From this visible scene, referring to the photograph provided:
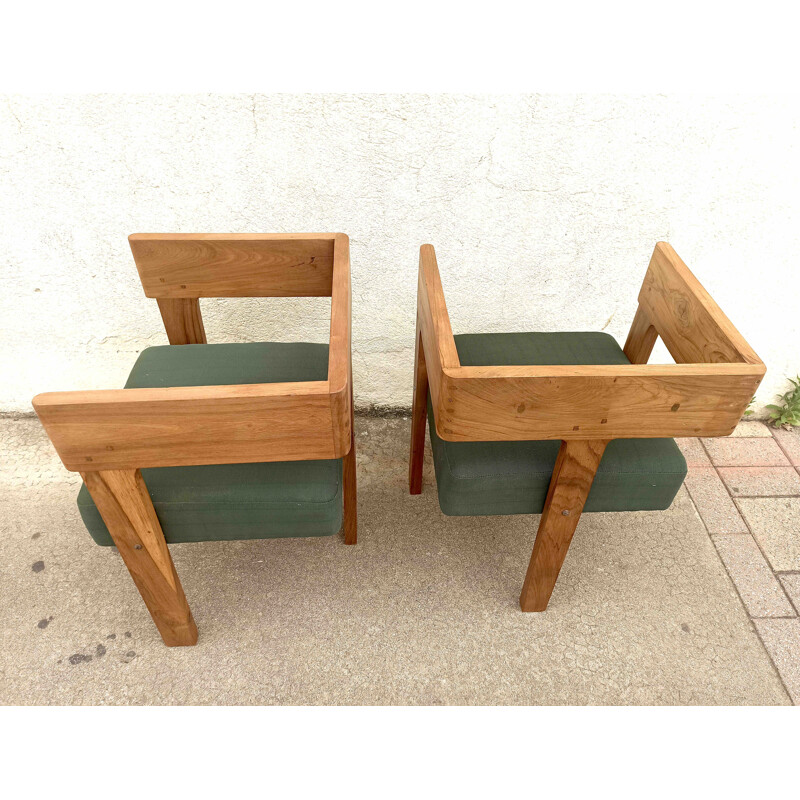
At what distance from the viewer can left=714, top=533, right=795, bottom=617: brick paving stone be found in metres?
1.62

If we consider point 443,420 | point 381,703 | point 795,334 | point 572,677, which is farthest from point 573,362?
point 795,334

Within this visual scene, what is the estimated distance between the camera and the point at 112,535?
120 centimetres

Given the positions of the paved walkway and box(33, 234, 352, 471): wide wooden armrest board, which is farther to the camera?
the paved walkway

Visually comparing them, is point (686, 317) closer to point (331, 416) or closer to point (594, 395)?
point (594, 395)

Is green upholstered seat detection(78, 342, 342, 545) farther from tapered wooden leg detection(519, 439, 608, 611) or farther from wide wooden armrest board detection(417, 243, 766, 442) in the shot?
tapered wooden leg detection(519, 439, 608, 611)

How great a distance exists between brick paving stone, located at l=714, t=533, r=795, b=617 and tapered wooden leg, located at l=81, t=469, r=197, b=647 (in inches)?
60.3

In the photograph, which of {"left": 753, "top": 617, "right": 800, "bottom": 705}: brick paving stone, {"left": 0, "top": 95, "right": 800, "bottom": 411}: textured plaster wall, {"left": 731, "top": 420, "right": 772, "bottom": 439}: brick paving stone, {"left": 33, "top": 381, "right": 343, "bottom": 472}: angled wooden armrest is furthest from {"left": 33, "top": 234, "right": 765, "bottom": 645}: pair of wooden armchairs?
{"left": 731, "top": 420, "right": 772, "bottom": 439}: brick paving stone

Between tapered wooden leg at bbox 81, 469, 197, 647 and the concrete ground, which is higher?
tapered wooden leg at bbox 81, 469, 197, 647

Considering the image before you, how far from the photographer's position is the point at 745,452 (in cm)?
211

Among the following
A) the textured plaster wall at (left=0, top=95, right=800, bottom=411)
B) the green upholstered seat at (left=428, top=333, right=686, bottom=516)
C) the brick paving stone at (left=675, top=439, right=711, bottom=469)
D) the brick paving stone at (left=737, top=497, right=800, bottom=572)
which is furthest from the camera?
the brick paving stone at (left=675, top=439, right=711, bottom=469)

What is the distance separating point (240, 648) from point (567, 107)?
1.68 m

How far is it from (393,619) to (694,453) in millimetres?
1278

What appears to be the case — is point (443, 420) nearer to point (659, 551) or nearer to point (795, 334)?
point (659, 551)

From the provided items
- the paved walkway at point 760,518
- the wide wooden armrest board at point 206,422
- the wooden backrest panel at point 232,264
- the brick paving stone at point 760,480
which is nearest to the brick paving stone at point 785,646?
the paved walkway at point 760,518
